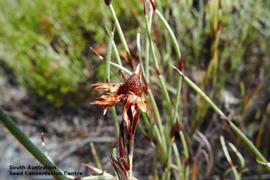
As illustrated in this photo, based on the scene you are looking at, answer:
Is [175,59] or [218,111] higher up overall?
[175,59]

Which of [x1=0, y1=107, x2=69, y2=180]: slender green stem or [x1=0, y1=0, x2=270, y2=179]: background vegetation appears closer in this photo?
[x1=0, y1=107, x2=69, y2=180]: slender green stem

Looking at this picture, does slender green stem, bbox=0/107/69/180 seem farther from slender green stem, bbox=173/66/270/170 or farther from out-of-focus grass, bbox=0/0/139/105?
out-of-focus grass, bbox=0/0/139/105

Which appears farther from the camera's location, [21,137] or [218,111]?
[218,111]

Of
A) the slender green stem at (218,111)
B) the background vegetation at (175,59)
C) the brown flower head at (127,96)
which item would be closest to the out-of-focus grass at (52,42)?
the background vegetation at (175,59)

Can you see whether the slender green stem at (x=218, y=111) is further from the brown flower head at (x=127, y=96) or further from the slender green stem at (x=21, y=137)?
the slender green stem at (x=21, y=137)

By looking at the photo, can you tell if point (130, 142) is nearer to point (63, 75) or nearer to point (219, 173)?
point (219, 173)

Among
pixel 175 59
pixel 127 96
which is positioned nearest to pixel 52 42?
pixel 175 59

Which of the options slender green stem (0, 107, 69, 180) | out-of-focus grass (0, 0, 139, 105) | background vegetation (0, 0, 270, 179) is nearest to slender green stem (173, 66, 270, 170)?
slender green stem (0, 107, 69, 180)

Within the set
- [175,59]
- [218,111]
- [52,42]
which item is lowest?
[218,111]

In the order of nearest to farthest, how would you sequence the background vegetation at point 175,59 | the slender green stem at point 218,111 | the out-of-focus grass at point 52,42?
the slender green stem at point 218,111, the background vegetation at point 175,59, the out-of-focus grass at point 52,42

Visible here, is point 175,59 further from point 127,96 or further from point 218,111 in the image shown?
point 127,96

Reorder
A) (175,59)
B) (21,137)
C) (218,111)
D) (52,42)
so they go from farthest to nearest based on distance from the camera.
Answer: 1. (52,42)
2. (175,59)
3. (218,111)
4. (21,137)

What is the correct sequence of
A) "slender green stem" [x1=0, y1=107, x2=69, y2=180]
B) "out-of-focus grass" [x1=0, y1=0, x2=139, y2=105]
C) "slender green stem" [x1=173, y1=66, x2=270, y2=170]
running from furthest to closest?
"out-of-focus grass" [x1=0, y1=0, x2=139, y2=105] → "slender green stem" [x1=173, y1=66, x2=270, y2=170] → "slender green stem" [x1=0, y1=107, x2=69, y2=180]
